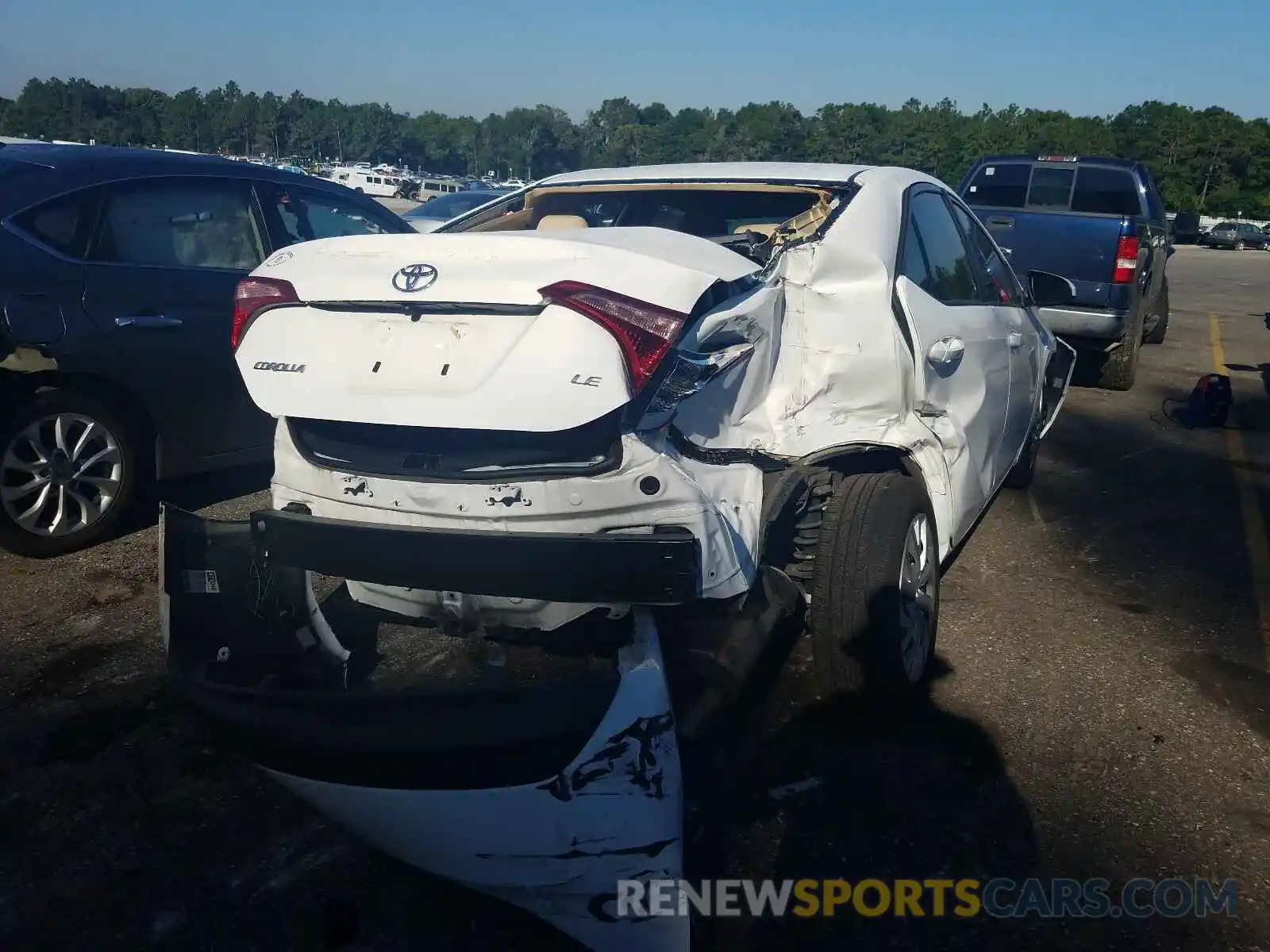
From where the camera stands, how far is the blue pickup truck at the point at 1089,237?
325 inches

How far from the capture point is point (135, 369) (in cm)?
458

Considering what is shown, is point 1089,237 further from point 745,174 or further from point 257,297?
point 257,297

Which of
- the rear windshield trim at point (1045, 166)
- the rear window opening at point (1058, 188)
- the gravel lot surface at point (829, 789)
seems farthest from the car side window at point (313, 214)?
the rear window opening at point (1058, 188)

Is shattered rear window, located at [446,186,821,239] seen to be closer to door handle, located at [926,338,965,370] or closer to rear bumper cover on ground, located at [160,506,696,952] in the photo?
door handle, located at [926,338,965,370]

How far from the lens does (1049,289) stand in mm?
5027

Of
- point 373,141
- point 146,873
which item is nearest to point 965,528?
point 146,873

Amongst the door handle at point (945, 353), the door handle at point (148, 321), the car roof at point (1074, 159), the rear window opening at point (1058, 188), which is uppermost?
the car roof at point (1074, 159)

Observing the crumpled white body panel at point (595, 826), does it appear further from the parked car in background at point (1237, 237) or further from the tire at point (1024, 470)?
the parked car in background at point (1237, 237)

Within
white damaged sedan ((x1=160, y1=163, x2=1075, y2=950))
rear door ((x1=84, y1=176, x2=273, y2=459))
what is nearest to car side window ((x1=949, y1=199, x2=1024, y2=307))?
white damaged sedan ((x1=160, y1=163, x2=1075, y2=950))

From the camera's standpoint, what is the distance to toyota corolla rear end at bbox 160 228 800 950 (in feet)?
7.09

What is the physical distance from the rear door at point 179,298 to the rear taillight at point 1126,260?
254 inches

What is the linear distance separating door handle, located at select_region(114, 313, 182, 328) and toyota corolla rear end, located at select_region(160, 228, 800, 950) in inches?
83.1

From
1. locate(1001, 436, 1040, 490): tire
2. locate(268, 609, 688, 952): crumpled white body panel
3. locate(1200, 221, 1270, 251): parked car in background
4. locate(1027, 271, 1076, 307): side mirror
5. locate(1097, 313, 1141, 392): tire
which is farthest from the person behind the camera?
locate(1200, 221, 1270, 251): parked car in background

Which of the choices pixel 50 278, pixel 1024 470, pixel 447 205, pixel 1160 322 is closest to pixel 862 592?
pixel 1024 470
